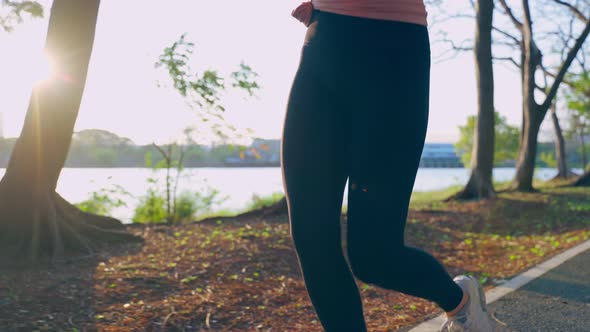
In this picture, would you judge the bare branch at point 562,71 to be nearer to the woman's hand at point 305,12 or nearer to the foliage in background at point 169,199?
the foliage in background at point 169,199

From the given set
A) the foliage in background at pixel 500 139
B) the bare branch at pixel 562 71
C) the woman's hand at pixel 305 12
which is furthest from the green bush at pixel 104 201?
the foliage in background at pixel 500 139

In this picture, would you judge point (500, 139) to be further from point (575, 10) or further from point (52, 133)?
point (52, 133)

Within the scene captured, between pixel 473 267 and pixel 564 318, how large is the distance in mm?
2104

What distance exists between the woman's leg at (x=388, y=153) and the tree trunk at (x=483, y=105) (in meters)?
11.1

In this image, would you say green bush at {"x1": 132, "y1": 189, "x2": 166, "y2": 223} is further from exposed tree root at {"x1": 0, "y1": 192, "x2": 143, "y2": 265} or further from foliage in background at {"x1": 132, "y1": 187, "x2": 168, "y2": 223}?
exposed tree root at {"x1": 0, "y1": 192, "x2": 143, "y2": 265}

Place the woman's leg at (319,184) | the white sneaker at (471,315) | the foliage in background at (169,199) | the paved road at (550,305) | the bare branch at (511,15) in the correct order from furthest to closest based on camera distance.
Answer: the bare branch at (511,15)
the foliage in background at (169,199)
the paved road at (550,305)
the white sneaker at (471,315)
the woman's leg at (319,184)

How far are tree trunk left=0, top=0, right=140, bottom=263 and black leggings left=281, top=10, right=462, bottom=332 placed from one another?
4.21 meters

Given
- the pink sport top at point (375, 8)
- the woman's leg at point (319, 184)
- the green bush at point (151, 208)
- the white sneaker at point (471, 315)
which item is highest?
the pink sport top at point (375, 8)

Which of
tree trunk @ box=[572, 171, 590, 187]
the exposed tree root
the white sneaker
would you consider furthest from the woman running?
tree trunk @ box=[572, 171, 590, 187]

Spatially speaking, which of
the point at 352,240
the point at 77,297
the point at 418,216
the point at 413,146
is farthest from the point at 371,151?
the point at 418,216

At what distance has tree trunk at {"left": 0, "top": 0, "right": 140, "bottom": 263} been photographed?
538cm

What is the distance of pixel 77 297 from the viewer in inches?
144

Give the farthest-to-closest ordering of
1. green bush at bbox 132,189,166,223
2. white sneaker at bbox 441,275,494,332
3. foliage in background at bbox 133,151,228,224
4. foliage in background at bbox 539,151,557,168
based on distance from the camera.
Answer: foliage in background at bbox 539,151,557,168
green bush at bbox 132,189,166,223
foliage in background at bbox 133,151,228,224
white sneaker at bbox 441,275,494,332

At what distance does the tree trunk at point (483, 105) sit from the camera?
12492 millimetres
